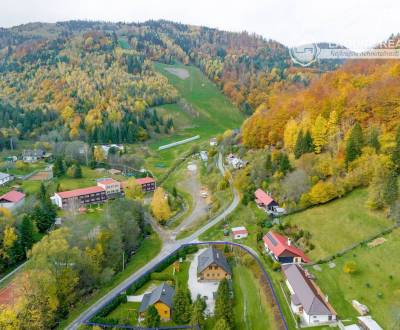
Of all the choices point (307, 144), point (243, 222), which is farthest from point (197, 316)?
point (307, 144)

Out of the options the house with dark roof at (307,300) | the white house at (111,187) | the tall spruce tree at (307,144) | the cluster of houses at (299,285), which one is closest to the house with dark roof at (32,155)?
the white house at (111,187)

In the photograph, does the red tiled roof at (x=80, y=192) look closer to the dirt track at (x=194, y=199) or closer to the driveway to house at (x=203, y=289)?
the dirt track at (x=194, y=199)

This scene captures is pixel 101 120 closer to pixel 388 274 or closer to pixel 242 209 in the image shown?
pixel 242 209

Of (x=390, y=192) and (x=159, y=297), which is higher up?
(x=390, y=192)

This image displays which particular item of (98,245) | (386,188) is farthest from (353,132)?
(98,245)

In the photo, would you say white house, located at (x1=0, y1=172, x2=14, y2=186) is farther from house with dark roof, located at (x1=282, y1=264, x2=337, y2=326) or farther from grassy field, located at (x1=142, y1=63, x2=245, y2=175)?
house with dark roof, located at (x1=282, y1=264, x2=337, y2=326)

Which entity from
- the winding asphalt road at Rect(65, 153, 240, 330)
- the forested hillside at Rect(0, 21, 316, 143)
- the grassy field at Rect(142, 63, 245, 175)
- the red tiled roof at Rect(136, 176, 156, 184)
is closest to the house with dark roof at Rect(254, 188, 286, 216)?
the winding asphalt road at Rect(65, 153, 240, 330)

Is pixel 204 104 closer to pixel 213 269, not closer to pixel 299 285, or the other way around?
pixel 213 269
